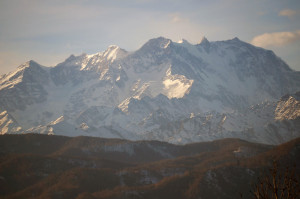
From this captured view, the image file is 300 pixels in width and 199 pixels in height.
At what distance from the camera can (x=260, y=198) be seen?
50.2 meters

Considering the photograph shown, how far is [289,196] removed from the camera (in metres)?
49.9

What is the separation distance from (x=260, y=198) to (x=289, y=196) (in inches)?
134
